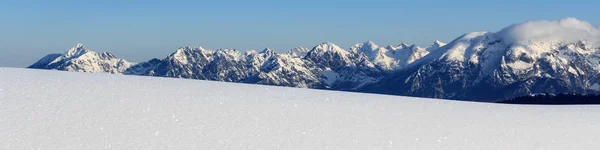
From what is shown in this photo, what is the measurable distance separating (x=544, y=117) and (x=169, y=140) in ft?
29.3

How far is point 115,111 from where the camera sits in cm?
1166

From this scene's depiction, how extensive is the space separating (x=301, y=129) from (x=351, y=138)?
971 millimetres

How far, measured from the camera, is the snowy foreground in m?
10.7

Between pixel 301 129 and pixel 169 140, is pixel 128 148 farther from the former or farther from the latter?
pixel 301 129

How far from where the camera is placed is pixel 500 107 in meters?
15.9

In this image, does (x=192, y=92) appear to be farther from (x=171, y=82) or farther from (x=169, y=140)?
(x=169, y=140)

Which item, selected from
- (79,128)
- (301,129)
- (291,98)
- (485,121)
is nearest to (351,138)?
(301,129)

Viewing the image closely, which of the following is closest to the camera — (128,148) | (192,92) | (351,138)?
(128,148)

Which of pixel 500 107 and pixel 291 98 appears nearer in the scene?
pixel 291 98

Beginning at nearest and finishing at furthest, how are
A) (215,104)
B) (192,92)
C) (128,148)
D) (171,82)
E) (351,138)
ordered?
(128,148) → (351,138) → (215,104) → (192,92) → (171,82)

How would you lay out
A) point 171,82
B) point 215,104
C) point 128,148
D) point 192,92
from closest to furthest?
point 128,148, point 215,104, point 192,92, point 171,82

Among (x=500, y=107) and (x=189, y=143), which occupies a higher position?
(x=500, y=107)

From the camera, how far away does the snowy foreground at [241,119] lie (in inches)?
420

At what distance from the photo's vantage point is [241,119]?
39.1 feet
